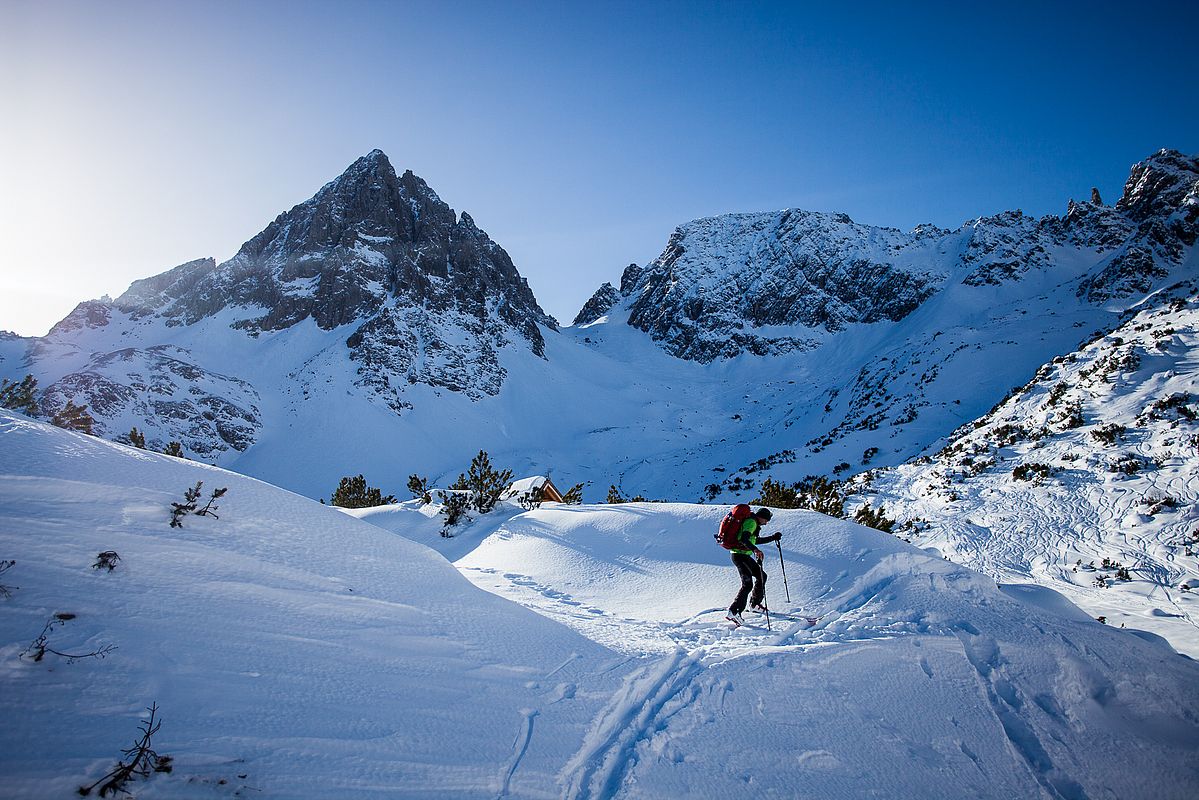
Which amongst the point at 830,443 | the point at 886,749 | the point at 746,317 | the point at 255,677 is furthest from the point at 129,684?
the point at 746,317

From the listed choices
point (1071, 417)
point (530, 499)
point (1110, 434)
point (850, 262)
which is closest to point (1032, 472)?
point (1110, 434)

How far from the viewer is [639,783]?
308 centimetres

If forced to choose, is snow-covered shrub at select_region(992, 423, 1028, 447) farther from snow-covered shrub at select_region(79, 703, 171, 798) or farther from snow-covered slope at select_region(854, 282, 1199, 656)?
snow-covered shrub at select_region(79, 703, 171, 798)

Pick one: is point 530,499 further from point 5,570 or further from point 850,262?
point 850,262

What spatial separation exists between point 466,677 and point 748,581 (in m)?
3.74

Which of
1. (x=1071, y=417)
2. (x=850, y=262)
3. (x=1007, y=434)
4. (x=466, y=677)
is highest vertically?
(x=850, y=262)

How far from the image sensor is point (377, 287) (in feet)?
231

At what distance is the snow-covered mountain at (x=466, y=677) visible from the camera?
274 centimetres

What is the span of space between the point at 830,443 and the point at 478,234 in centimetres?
7883

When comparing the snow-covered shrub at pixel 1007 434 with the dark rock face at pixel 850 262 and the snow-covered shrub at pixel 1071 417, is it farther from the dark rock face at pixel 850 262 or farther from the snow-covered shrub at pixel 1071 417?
the dark rock face at pixel 850 262

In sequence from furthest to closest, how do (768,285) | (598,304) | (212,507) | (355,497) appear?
(598,304)
(768,285)
(355,497)
(212,507)

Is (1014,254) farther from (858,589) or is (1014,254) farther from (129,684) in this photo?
(129,684)

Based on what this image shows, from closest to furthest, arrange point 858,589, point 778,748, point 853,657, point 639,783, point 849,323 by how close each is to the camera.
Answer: point 639,783
point 778,748
point 853,657
point 858,589
point 849,323

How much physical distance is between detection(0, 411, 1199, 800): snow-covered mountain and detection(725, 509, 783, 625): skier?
27cm
